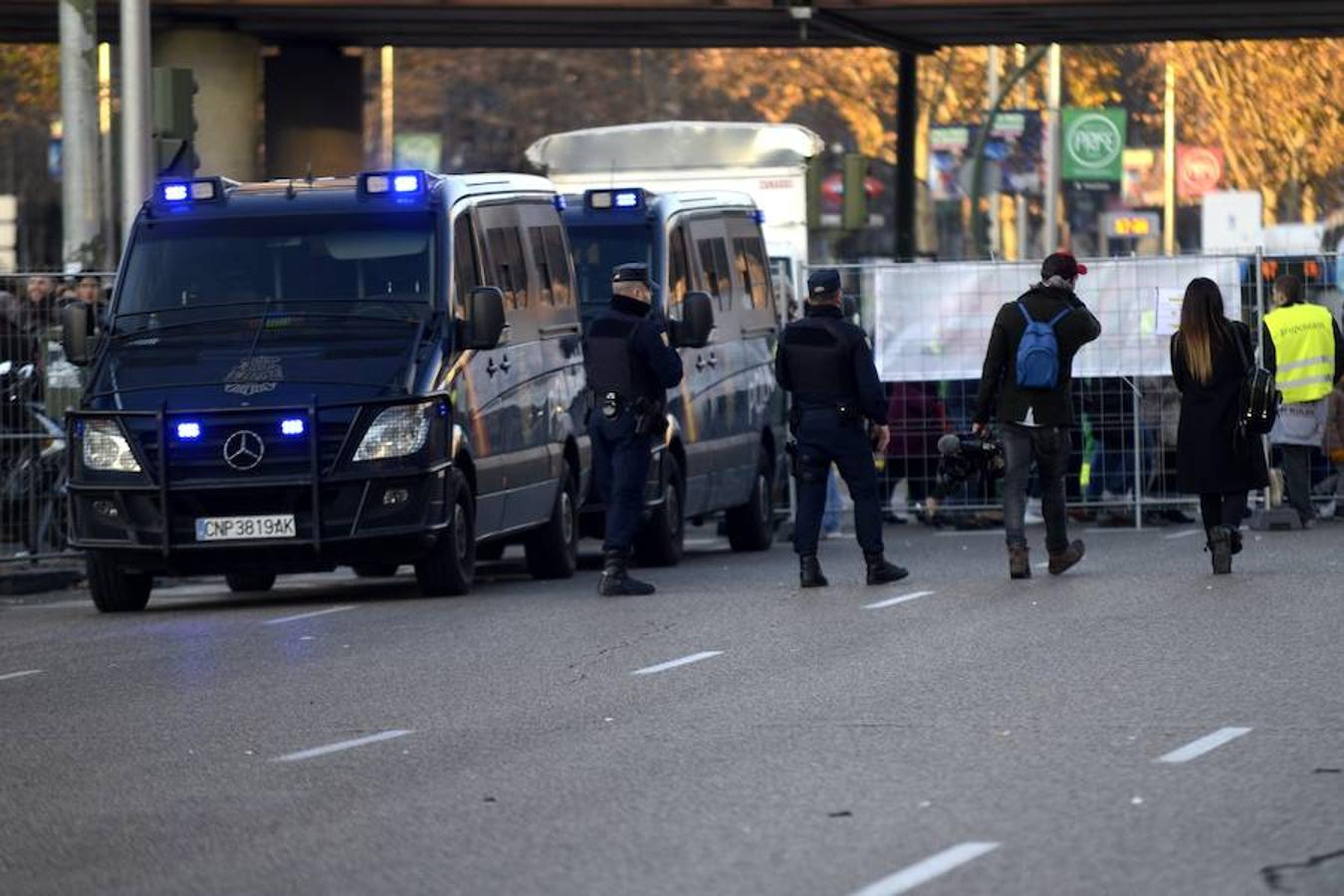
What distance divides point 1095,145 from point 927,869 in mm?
42005

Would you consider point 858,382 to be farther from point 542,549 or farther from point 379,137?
point 379,137

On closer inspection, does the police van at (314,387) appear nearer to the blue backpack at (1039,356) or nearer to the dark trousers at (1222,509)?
the blue backpack at (1039,356)

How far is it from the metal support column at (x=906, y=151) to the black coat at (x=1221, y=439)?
1464 centimetres

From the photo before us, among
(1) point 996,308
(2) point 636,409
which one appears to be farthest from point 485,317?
(1) point 996,308

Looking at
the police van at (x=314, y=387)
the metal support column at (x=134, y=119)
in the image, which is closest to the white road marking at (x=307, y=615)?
the police van at (x=314, y=387)

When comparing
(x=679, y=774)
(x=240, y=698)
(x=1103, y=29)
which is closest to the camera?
(x=679, y=774)

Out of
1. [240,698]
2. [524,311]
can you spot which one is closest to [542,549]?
[524,311]

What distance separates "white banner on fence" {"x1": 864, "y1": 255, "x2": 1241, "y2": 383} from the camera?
24.5 m

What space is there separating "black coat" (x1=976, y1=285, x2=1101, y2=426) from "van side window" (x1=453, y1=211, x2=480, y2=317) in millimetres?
2940

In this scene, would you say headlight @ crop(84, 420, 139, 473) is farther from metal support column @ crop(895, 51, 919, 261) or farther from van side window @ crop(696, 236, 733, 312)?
metal support column @ crop(895, 51, 919, 261)

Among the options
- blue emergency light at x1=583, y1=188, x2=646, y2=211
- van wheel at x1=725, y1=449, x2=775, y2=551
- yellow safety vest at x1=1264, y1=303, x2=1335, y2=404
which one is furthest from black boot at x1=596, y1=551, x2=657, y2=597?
yellow safety vest at x1=1264, y1=303, x2=1335, y2=404

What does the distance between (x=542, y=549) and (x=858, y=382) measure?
2804mm

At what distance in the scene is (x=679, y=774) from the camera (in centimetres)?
1038

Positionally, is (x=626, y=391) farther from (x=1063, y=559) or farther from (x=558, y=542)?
(x=1063, y=559)
